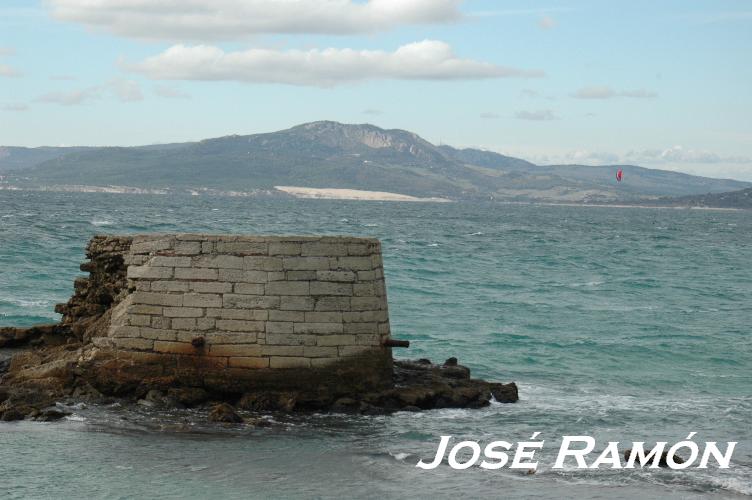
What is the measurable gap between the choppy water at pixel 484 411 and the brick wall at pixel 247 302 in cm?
103

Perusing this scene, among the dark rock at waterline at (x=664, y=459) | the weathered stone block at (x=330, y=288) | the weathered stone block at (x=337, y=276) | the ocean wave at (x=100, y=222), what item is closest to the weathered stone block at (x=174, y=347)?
the weathered stone block at (x=330, y=288)

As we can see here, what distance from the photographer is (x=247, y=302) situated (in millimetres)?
15922

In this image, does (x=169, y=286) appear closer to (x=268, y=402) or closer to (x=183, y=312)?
(x=183, y=312)

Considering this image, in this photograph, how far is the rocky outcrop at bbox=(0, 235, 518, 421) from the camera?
15945 mm

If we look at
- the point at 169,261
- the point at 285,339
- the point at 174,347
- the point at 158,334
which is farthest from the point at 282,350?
the point at 169,261

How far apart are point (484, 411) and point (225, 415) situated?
405 cm

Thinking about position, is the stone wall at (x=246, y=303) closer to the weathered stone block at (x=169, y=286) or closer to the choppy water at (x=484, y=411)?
the weathered stone block at (x=169, y=286)

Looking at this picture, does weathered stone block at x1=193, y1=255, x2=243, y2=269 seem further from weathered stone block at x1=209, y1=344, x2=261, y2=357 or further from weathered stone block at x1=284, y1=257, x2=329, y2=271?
weathered stone block at x1=209, y1=344, x2=261, y2=357

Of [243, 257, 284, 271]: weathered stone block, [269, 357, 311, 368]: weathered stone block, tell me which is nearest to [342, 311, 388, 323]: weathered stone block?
[269, 357, 311, 368]: weathered stone block

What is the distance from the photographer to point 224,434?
14.6 meters

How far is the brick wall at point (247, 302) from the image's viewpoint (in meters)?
15.9

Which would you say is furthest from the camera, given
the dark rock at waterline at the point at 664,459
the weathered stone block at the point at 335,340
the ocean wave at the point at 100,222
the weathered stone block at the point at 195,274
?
the ocean wave at the point at 100,222

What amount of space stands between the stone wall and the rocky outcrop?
14 millimetres

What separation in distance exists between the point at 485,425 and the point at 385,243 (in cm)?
4608
